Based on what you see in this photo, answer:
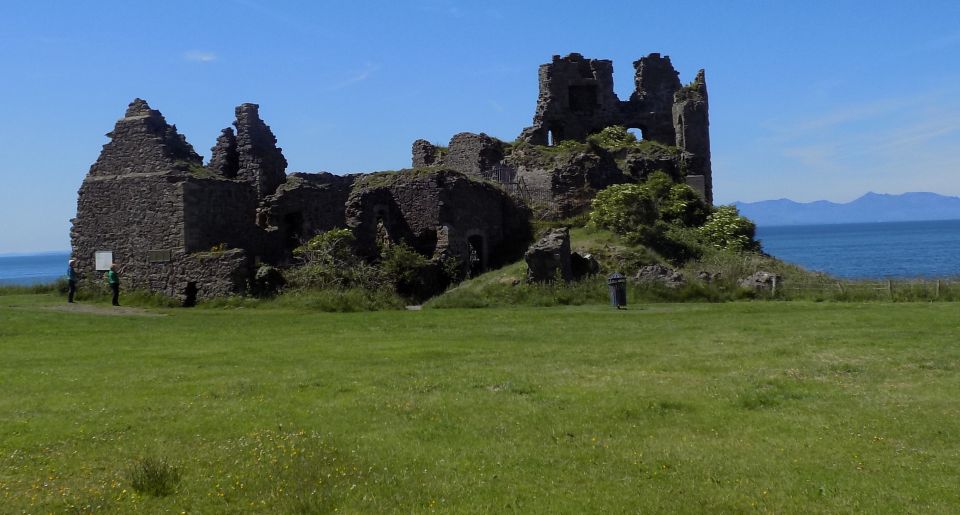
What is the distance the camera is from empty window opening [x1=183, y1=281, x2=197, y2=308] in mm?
25656

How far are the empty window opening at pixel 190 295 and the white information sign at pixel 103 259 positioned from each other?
3687mm

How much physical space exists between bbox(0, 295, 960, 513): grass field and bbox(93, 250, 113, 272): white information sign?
11.5 metres

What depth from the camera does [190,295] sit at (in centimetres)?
2588

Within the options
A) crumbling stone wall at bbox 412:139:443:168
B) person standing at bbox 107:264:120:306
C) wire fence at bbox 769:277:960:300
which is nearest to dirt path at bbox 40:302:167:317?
person standing at bbox 107:264:120:306

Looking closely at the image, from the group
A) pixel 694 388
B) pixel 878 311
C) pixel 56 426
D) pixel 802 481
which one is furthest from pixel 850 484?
pixel 878 311

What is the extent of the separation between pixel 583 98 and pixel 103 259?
2835 cm

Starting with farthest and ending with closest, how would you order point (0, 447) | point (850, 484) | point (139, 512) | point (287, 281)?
1. point (287, 281)
2. point (0, 447)
3. point (850, 484)
4. point (139, 512)

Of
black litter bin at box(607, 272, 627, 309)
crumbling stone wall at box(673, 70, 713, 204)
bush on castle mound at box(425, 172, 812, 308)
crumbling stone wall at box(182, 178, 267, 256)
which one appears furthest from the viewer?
crumbling stone wall at box(673, 70, 713, 204)

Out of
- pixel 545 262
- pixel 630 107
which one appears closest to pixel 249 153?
pixel 545 262

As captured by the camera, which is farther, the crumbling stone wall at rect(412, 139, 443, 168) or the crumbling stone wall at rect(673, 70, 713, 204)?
the crumbling stone wall at rect(673, 70, 713, 204)

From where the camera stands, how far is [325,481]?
783 cm

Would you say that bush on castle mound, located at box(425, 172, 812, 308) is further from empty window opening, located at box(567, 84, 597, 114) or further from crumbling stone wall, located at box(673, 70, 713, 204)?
empty window opening, located at box(567, 84, 597, 114)

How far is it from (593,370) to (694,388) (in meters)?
1.80

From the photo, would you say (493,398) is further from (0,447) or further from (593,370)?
(0,447)
